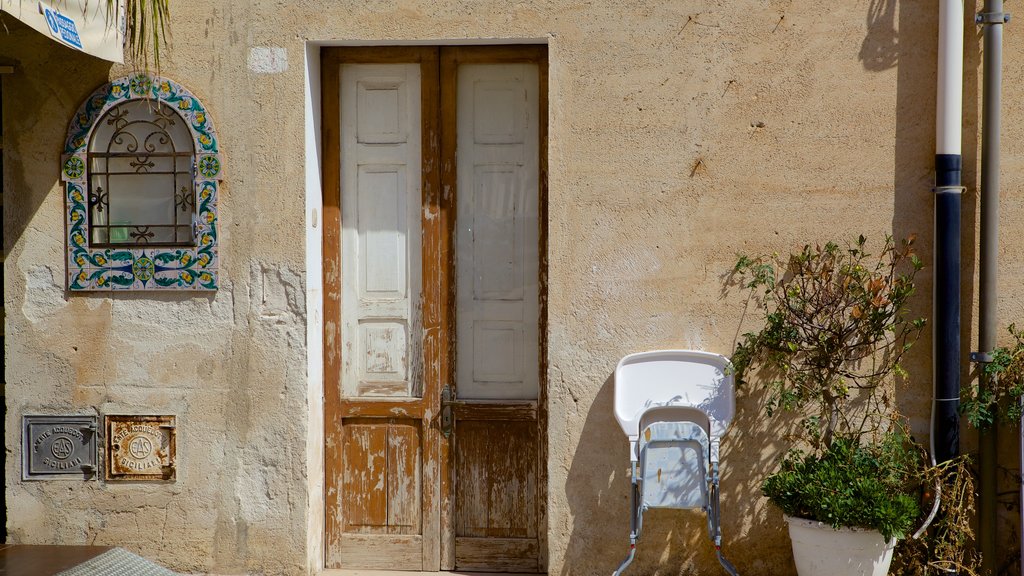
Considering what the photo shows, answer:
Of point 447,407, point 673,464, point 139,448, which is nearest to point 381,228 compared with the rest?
point 447,407

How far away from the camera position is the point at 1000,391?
167 inches

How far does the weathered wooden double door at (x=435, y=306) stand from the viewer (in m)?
4.75

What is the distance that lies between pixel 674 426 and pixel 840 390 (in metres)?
0.75

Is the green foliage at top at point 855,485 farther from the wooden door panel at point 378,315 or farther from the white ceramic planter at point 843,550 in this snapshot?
the wooden door panel at point 378,315

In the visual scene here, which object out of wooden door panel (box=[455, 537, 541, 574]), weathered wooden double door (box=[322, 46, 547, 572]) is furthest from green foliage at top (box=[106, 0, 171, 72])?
wooden door panel (box=[455, 537, 541, 574])

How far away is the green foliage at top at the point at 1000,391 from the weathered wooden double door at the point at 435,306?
199cm

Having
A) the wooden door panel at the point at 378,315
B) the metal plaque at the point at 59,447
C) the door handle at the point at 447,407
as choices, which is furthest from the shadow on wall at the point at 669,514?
the metal plaque at the point at 59,447

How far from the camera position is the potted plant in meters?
3.94

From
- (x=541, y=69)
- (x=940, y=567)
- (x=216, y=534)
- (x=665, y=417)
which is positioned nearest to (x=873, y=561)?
(x=940, y=567)

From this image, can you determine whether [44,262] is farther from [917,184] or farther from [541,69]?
[917,184]

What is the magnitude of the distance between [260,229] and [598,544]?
2.25 m

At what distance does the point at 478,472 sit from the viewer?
481cm

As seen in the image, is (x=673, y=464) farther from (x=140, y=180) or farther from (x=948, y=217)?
(x=140, y=180)

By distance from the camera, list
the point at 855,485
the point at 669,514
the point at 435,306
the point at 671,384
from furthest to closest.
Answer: the point at 435,306 < the point at 669,514 < the point at 671,384 < the point at 855,485
